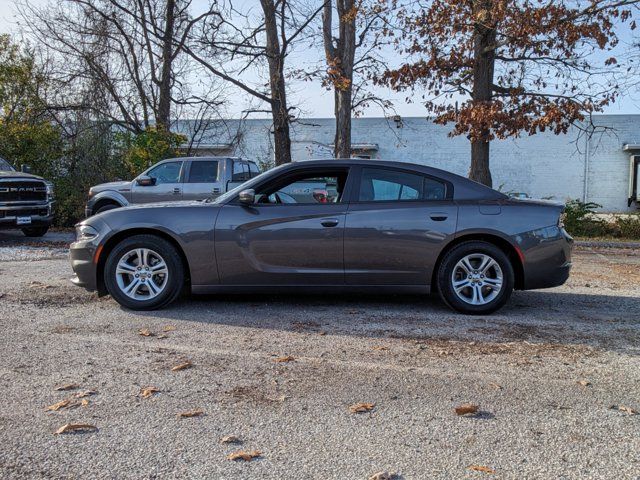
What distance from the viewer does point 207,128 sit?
22.9 meters

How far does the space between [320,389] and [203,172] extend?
10014 millimetres

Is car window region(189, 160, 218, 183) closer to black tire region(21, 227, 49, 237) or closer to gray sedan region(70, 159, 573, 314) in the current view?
black tire region(21, 227, 49, 237)

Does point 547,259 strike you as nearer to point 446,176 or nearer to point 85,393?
point 446,176

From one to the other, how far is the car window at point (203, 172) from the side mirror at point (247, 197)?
7.35 m

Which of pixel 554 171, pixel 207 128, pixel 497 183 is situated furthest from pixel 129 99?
pixel 554 171

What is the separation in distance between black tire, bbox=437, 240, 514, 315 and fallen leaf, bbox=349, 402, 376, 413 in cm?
268

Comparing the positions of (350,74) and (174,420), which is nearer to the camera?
(174,420)

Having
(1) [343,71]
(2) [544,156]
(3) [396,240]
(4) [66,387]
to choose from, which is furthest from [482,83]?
(2) [544,156]

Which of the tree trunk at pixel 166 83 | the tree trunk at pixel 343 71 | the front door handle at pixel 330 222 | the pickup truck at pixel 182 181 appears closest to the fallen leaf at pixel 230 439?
the front door handle at pixel 330 222

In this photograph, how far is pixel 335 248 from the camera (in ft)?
20.5

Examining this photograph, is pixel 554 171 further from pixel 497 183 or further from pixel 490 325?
pixel 490 325

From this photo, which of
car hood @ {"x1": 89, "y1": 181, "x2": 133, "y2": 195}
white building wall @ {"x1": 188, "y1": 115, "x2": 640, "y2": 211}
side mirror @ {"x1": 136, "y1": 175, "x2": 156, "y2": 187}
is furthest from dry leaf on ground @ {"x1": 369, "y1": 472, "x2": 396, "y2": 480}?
white building wall @ {"x1": 188, "y1": 115, "x2": 640, "y2": 211}

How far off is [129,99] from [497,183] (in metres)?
17.0

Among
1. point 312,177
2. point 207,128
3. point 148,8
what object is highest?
point 148,8
